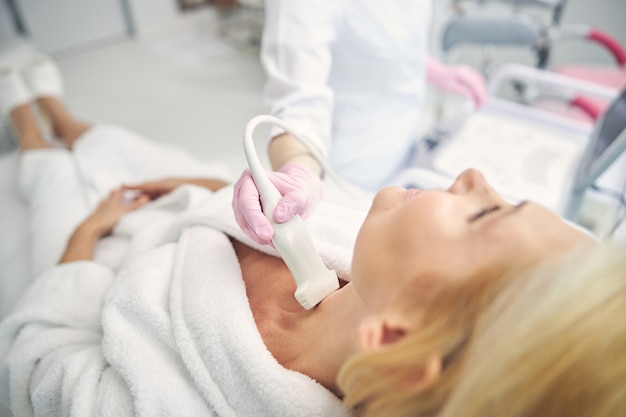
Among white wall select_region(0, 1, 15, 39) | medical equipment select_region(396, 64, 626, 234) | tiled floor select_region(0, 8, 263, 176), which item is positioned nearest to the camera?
medical equipment select_region(396, 64, 626, 234)

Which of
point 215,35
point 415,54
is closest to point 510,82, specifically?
point 415,54

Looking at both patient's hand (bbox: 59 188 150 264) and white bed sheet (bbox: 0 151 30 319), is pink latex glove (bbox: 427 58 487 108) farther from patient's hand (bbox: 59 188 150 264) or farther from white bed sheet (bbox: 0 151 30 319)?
white bed sheet (bbox: 0 151 30 319)

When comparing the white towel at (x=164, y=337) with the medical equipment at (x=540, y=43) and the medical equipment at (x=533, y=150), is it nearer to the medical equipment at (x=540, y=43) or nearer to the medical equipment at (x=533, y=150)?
the medical equipment at (x=533, y=150)

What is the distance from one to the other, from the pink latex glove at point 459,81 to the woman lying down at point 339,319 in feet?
2.43

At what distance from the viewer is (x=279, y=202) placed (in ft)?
2.04

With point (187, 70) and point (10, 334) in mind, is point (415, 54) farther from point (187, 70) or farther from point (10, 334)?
point (187, 70)

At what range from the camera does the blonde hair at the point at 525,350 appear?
0.41 m

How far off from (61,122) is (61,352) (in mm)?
1117

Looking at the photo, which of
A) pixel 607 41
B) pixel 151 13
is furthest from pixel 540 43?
pixel 151 13

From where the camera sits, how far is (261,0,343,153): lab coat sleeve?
0.88 metres

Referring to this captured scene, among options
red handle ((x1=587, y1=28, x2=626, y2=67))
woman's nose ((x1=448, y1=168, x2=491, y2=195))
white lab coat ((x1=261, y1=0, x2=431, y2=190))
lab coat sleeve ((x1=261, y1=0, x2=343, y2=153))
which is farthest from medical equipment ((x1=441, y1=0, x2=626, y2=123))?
woman's nose ((x1=448, y1=168, x2=491, y2=195))

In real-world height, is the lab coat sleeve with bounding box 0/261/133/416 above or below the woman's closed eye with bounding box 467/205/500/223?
below

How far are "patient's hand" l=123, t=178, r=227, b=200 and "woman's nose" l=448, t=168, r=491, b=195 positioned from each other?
735 millimetres

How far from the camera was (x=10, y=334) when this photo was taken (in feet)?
2.72
